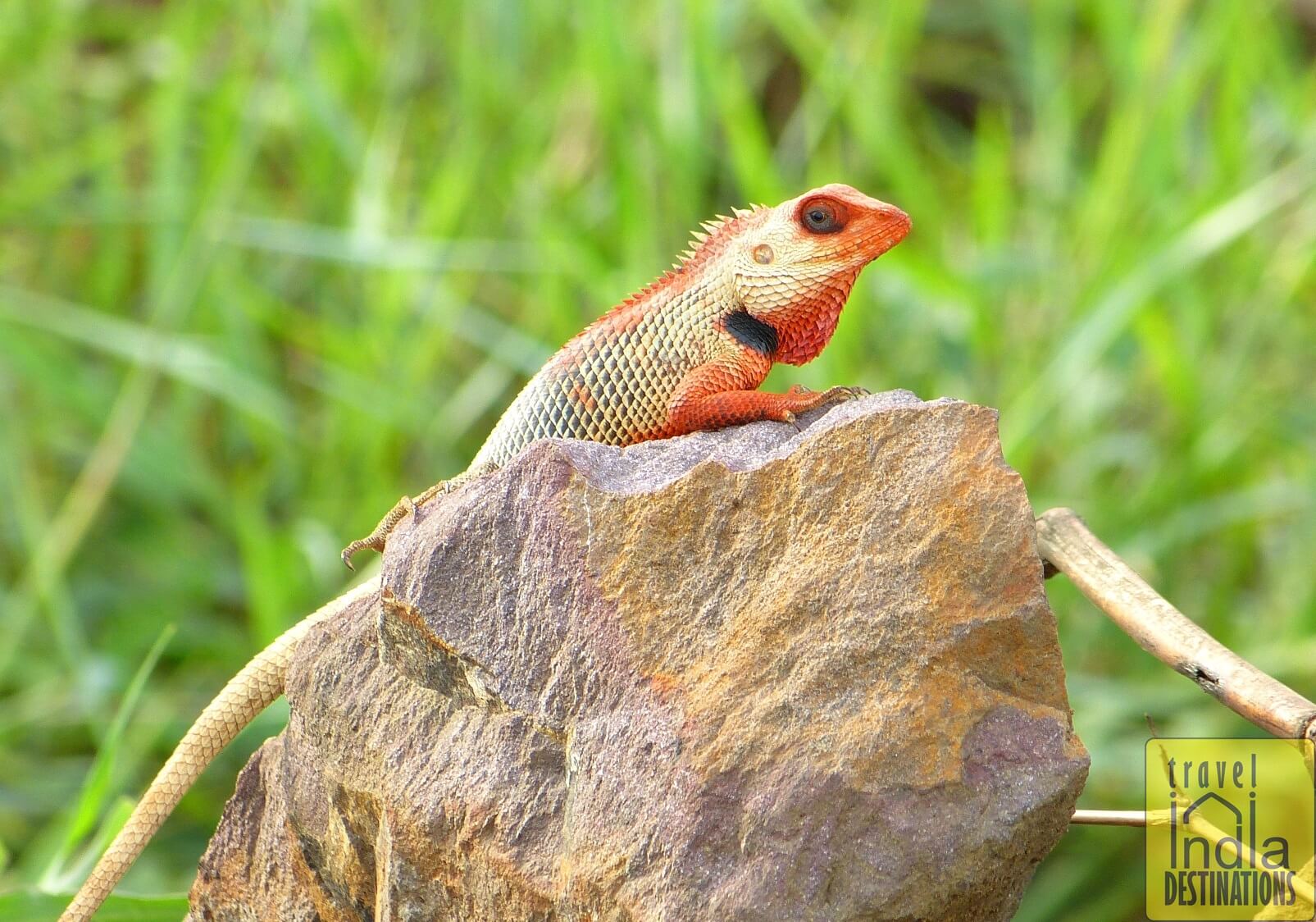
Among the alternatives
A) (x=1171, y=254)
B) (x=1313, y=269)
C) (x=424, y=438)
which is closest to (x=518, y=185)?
(x=424, y=438)

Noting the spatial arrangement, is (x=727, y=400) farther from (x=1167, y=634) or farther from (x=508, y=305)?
(x=508, y=305)

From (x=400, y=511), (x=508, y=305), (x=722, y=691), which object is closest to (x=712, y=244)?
(x=400, y=511)

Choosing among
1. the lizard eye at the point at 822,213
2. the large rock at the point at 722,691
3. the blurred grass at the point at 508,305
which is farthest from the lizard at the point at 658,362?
the blurred grass at the point at 508,305

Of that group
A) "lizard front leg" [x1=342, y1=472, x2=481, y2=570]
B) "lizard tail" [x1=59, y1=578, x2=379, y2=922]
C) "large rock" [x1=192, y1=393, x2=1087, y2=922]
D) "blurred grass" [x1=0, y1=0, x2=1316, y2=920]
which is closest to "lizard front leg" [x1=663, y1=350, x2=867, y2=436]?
"large rock" [x1=192, y1=393, x2=1087, y2=922]

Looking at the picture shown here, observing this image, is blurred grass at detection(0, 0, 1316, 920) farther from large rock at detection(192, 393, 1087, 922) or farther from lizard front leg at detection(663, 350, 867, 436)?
large rock at detection(192, 393, 1087, 922)

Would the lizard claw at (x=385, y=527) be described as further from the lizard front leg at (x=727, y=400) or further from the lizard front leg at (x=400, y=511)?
the lizard front leg at (x=727, y=400)

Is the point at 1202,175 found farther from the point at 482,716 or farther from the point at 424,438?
the point at 482,716
